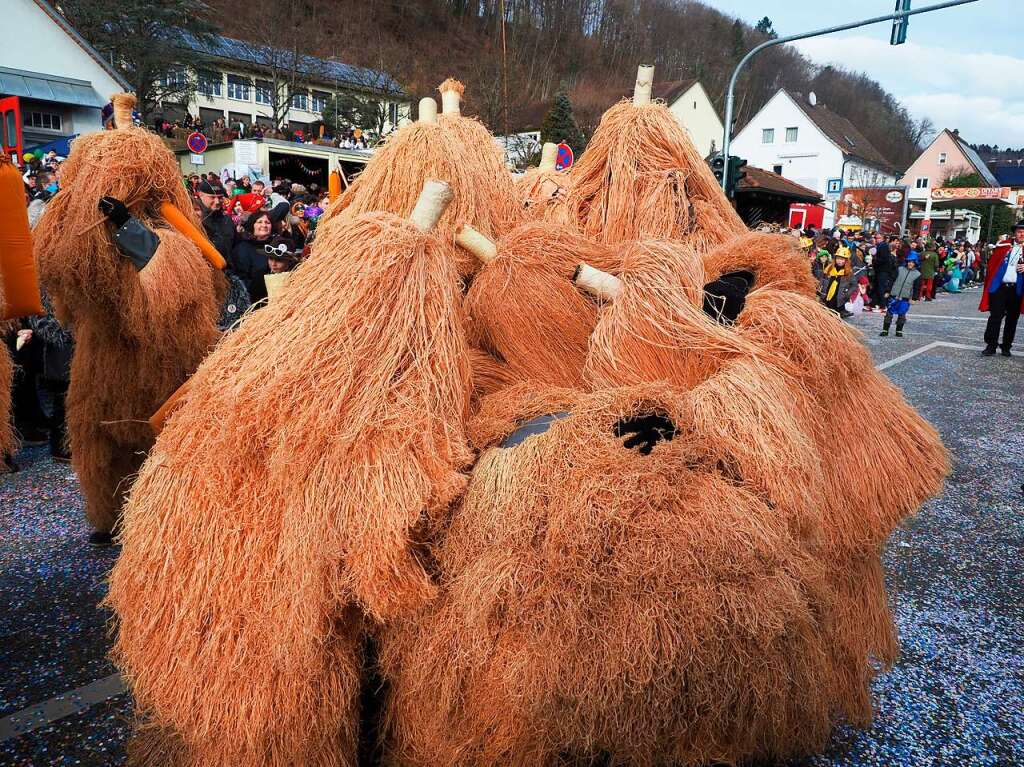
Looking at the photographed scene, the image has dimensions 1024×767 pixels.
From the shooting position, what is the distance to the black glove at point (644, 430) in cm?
137

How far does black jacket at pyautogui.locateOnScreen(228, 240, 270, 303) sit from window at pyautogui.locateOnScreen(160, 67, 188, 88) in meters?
26.0

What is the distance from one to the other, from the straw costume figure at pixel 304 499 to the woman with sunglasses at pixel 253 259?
3.40m

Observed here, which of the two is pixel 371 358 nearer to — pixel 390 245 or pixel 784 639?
pixel 390 245

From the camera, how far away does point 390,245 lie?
1456mm

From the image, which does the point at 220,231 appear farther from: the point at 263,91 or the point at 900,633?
the point at 263,91

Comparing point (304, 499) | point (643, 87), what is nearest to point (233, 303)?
point (643, 87)

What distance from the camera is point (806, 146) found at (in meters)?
46.1

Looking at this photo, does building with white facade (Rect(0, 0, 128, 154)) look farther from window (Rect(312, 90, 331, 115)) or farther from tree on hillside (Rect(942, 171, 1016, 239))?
tree on hillside (Rect(942, 171, 1016, 239))

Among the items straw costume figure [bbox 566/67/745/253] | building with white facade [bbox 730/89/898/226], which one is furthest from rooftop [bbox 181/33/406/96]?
straw costume figure [bbox 566/67/745/253]

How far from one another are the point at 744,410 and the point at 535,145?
857 inches

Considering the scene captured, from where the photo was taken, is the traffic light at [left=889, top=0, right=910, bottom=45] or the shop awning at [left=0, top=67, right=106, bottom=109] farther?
the shop awning at [left=0, top=67, right=106, bottom=109]

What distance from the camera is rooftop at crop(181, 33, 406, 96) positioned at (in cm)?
3159

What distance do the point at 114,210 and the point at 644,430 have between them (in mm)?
2613

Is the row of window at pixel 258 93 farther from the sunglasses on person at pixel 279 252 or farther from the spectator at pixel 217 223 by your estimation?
the sunglasses on person at pixel 279 252
